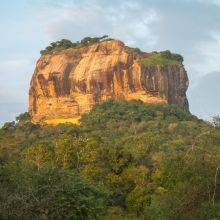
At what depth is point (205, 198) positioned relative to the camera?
20859 mm

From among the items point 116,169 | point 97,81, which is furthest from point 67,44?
point 116,169

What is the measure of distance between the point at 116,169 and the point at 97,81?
3874 cm

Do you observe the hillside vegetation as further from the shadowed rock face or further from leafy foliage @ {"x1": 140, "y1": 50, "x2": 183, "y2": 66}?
leafy foliage @ {"x1": 140, "y1": 50, "x2": 183, "y2": 66}

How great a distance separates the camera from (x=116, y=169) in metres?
40.8

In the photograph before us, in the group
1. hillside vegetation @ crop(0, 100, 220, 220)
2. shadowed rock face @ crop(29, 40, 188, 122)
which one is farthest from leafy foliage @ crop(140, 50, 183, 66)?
hillside vegetation @ crop(0, 100, 220, 220)

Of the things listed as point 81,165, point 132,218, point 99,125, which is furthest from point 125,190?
point 99,125

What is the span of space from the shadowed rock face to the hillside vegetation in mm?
2643

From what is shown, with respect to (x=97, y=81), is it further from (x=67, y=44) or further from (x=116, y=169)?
(x=116, y=169)

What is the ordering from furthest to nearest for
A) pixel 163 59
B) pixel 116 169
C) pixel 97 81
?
pixel 163 59 < pixel 97 81 < pixel 116 169

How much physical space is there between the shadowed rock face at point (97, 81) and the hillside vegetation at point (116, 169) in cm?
264

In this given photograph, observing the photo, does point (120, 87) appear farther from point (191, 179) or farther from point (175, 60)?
point (191, 179)

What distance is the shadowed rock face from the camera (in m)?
78.4

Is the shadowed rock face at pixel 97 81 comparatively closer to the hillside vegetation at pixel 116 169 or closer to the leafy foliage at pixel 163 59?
the leafy foliage at pixel 163 59

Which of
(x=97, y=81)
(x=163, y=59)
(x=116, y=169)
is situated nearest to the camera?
(x=116, y=169)
